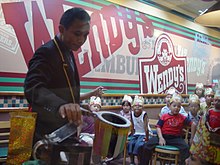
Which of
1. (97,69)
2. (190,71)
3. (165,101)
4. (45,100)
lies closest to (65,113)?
(45,100)

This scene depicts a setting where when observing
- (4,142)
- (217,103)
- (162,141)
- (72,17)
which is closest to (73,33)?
(72,17)

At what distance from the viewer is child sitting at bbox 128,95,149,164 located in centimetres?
108

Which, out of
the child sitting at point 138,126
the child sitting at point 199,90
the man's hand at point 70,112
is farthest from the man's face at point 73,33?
the child sitting at point 199,90

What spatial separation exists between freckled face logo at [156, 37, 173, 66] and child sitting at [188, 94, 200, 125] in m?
0.30

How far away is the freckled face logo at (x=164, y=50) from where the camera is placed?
4.95 feet

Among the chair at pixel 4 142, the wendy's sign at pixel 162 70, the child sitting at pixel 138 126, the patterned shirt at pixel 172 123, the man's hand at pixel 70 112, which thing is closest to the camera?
→ the man's hand at pixel 70 112

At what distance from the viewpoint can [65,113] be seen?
0.65 metres

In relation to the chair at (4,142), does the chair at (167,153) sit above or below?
below

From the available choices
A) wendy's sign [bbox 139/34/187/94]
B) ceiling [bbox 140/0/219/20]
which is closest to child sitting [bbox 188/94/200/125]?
wendy's sign [bbox 139/34/187/94]

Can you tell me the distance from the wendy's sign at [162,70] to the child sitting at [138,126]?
132 mm

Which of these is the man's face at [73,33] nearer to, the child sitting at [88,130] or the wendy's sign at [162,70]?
the child sitting at [88,130]

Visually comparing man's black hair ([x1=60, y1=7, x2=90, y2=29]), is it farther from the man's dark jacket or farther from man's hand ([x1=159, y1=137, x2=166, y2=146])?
man's hand ([x1=159, y1=137, x2=166, y2=146])

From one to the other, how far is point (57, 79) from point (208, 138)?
0.57 meters

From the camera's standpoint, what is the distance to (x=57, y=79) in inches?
27.5
